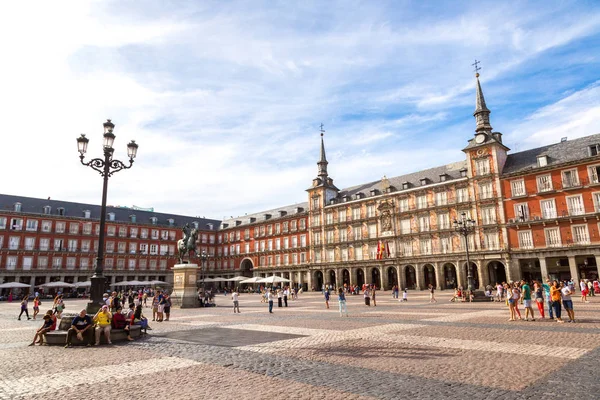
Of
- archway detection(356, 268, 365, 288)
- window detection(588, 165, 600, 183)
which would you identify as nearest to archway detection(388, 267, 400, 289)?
archway detection(356, 268, 365, 288)

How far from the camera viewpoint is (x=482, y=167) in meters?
43.1

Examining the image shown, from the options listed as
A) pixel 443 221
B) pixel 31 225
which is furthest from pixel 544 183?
pixel 31 225

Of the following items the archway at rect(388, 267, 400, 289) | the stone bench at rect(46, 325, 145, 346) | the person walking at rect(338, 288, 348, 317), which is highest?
the archway at rect(388, 267, 400, 289)

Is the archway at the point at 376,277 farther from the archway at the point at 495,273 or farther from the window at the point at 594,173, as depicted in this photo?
the window at the point at 594,173

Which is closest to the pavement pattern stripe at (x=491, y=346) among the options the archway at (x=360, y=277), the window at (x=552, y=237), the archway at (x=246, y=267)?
the window at (x=552, y=237)

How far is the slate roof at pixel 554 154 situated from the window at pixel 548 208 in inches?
146

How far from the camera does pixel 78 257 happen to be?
194ft

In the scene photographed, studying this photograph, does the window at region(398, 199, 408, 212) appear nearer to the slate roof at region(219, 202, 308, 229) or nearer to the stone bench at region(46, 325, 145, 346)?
the slate roof at region(219, 202, 308, 229)

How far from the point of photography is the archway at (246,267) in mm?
71188

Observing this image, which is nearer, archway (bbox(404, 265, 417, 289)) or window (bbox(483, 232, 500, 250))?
window (bbox(483, 232, 500, 250))

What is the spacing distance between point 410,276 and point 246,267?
32736 millimetres

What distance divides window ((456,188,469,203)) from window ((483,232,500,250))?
4.75 m

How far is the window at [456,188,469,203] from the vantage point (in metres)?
44.1

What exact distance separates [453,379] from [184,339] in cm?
835
